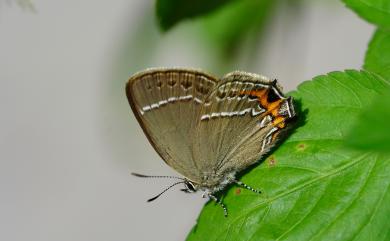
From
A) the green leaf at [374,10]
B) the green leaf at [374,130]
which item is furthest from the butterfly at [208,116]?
the green leaf at [374,130]

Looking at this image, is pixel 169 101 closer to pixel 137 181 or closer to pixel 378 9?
pixel 378 9

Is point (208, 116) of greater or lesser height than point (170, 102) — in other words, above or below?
below

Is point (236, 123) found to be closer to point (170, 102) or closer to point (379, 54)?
point (170, 102)

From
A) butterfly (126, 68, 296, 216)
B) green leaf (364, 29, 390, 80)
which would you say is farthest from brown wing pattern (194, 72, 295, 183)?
green leaf (364, 29, 390, 80)

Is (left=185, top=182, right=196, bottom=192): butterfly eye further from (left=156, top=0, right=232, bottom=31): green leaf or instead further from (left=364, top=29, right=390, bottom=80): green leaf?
(left=364, top=29, right=390, bottom=80): green leaf

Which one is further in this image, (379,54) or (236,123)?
(236,123)

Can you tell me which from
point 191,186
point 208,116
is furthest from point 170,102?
point 191,186

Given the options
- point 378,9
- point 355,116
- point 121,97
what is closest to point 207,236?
point 355,116
